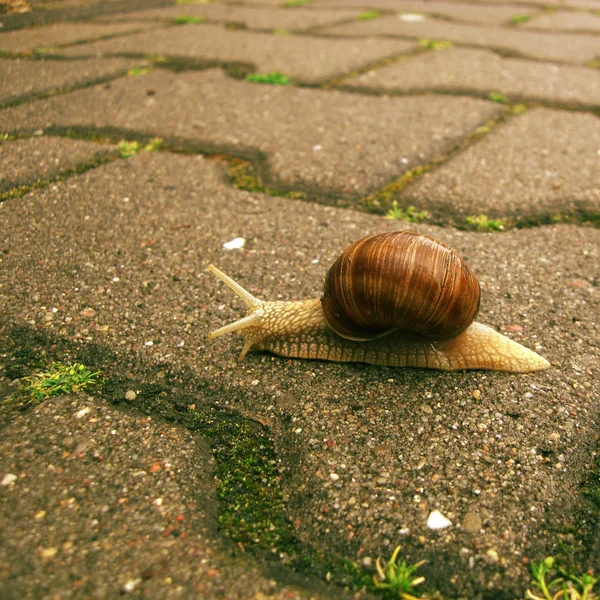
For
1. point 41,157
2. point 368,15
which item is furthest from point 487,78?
point 41,157

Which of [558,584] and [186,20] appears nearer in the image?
[558,584]

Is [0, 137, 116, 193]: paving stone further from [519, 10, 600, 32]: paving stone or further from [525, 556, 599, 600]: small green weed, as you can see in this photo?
[519, 10, 600, 32]: paving stone

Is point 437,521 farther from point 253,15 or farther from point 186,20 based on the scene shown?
point 253,15

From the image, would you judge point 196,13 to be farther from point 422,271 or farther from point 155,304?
point 422,271

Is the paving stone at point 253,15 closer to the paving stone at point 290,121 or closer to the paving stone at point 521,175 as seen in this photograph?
the paving stone at point 290,121

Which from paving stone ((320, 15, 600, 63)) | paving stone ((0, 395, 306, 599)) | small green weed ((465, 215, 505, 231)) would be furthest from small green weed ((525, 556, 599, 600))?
paving stone ((320, 15, 600, 63))
